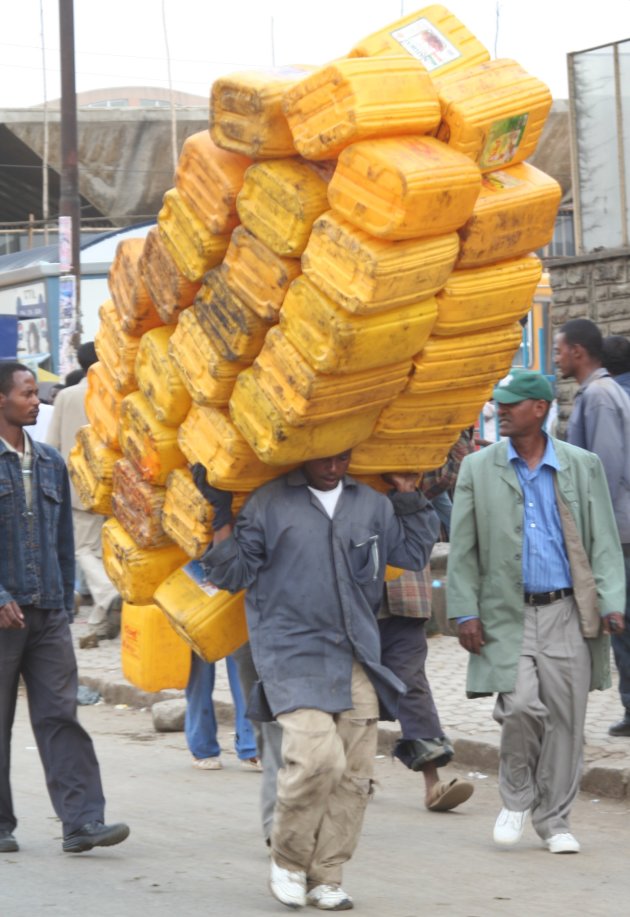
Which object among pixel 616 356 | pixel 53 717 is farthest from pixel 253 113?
pixel 616 356

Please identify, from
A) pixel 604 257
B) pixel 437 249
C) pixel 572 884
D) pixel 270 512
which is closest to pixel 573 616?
pixel 572 884

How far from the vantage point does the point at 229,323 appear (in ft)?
16.0

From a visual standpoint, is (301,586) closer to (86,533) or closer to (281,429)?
(281,429)

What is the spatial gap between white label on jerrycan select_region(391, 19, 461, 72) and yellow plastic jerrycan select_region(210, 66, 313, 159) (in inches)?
13.2

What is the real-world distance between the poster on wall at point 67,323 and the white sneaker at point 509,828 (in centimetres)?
1050

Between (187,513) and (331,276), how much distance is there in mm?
1138

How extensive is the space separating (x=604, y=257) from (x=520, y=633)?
8.40m

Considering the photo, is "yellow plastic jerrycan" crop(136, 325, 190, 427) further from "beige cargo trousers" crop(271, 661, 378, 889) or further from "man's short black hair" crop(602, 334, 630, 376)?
"man's short black hair" crop(602, 334, 630, 376)

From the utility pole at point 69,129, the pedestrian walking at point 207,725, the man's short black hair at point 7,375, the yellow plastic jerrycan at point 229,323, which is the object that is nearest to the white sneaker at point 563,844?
the pedestrian walking at point 207,725

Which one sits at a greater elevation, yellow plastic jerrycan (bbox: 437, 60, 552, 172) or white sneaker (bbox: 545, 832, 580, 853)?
yellow plastic jerrycan (bbox: 437, 60, 552, 172)

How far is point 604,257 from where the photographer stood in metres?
13.6

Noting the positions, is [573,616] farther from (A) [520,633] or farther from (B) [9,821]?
(B) [9,821]

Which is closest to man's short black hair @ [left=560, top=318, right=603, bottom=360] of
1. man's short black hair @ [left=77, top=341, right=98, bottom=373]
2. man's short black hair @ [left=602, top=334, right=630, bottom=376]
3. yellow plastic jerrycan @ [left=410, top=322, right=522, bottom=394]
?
man's short black hair @ [left=602, top=334, right=630, bottom=376]

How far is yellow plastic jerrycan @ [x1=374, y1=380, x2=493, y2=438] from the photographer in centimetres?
496
